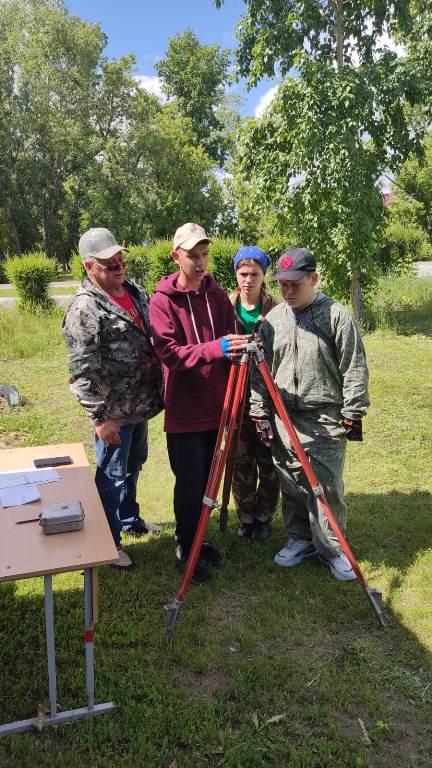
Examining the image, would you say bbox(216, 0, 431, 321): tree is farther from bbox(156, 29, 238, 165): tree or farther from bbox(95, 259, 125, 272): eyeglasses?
bbox(156, 29, 238, 165): tree

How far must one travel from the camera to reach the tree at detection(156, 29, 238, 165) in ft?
124

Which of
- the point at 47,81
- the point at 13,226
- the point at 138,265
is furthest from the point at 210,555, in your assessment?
the point at 13,226

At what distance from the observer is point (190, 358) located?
3096mm

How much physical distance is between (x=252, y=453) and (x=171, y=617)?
4.13ft

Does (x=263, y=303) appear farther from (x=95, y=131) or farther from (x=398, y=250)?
(x=95, y=131)

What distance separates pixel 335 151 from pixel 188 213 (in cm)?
2572

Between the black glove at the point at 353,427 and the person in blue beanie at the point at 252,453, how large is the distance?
26.6 inches

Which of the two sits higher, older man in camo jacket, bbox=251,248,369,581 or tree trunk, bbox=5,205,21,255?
tree trunk, bbox=5,205,21,255

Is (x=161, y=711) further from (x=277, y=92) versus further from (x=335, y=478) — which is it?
(x=277, y=92)

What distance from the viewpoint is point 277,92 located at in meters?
9.04

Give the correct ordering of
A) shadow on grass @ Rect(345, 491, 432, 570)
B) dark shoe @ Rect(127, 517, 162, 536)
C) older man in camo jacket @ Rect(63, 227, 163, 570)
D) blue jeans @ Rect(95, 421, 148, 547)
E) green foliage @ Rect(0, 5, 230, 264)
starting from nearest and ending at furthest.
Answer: older man in camo jacket @ Rect(63, 227, 163, 570) → blue jeans @ Rect(95, 421, 148, 547) → shadow on grass @ Rect(345, 491, 432, 570) → dark shoe @ Rect(127, 517, 162, 536) → green foliage @ Rect(0, 5, 230, 264)

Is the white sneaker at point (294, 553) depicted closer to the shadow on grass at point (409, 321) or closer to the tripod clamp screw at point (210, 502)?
the tripod clamp screw at point (210, 502)

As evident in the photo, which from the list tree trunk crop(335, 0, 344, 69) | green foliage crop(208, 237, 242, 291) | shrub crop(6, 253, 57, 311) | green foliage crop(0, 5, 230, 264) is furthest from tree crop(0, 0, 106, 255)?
tree trunk crop(335, 0, 344, 69)

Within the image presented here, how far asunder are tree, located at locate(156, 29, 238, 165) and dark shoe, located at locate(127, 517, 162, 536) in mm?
36929
